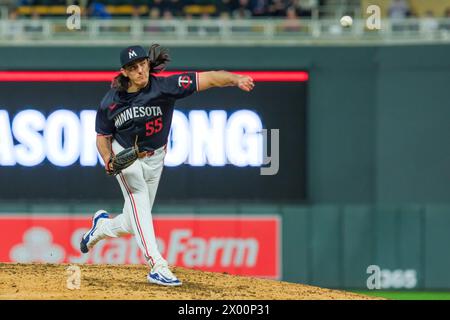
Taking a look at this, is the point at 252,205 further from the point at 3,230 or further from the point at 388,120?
the point at 3,230

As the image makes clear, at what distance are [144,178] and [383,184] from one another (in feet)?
28.1

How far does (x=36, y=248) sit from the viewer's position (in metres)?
18.6

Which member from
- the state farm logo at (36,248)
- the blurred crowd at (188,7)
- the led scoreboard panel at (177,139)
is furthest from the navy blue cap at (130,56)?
the blurred crowd at (188,7)

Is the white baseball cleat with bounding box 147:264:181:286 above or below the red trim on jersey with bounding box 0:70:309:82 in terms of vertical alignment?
below

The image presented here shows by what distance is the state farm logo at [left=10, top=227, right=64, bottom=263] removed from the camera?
18531mm

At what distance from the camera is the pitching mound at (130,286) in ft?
33.8

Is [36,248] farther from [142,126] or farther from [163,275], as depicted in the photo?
[142,126]

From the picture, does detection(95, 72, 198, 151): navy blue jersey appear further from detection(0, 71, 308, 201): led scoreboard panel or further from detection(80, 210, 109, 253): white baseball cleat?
detection(0, 71, 308, 201): led scoreboard panel

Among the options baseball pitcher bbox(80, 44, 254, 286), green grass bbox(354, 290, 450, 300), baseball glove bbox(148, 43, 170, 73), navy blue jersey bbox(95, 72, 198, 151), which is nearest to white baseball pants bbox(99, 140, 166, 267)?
baseball pitcher bbox(80, 44, 254, 286)

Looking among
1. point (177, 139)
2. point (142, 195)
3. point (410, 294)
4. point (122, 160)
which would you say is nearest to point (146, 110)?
point (122, 160)

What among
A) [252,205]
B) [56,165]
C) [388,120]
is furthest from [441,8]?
[56,165]

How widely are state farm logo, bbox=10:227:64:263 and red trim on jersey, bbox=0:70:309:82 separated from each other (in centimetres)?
222

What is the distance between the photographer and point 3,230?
61.3 ft

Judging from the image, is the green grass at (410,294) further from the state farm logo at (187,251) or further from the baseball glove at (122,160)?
the baseball glove at (122,160)
